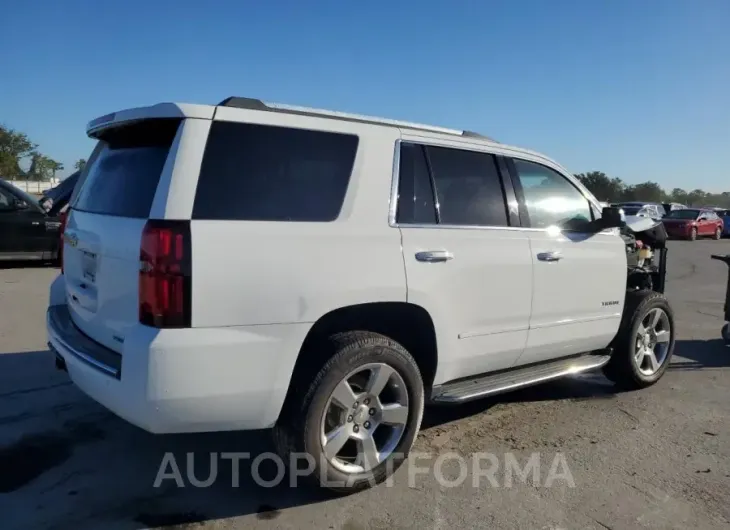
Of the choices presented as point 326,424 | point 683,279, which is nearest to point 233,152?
point 326,424

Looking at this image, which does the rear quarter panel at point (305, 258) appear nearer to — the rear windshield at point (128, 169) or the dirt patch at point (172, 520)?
the rear windshield at point (128, 169)

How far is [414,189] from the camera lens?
3.74 metres

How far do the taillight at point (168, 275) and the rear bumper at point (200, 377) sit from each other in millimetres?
73

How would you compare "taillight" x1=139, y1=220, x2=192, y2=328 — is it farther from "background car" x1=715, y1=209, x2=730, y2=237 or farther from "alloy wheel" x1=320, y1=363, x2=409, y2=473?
"background car" x1=715, y1=209, x2=730, y2=237

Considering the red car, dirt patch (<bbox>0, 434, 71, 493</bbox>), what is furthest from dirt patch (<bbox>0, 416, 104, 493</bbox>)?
the red car

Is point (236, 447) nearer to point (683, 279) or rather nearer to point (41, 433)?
point (41, 433)

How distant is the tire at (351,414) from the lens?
3.18 m

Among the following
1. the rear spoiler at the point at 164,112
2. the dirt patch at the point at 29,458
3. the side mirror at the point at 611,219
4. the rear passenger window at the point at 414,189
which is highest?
the rear spoiler at the point at 164,112

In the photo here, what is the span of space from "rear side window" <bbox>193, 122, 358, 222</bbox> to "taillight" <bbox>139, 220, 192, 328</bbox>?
0.47ft

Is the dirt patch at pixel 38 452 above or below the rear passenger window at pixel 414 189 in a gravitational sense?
below

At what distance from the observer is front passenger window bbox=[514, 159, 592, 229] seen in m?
4.46

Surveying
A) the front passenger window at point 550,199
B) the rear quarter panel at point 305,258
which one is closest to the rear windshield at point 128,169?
the rear quarter panel at point 305,258

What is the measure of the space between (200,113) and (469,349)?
212 cm

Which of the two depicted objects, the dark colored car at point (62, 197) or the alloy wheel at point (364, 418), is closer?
the alloy wheel at point (364, 418)
